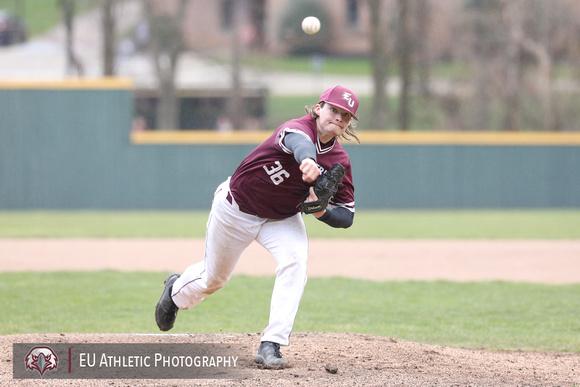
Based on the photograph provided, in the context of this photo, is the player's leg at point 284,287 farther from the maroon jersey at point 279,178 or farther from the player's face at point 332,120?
the player's face at point 332,120

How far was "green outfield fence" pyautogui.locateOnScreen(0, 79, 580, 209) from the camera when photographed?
58.7 ft

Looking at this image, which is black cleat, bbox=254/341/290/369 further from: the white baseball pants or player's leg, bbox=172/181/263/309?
player's leg, bbox=172/181/263/309

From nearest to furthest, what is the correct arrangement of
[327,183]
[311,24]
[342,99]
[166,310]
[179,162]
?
[327,183] → [342,99] → [166,310] → [311,24] → [179,162]

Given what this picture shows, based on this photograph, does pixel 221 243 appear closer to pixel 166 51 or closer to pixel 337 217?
pixel 337 217

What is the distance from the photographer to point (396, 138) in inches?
752

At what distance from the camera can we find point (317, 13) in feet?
112

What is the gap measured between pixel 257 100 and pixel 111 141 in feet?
35.5

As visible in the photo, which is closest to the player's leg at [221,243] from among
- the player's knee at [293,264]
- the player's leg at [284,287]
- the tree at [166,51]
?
the player's leg at [284,287]

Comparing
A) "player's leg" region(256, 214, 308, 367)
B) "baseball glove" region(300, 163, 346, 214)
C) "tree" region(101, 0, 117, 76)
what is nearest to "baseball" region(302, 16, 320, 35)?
"player's leg" region(256, 214, 308, 367)

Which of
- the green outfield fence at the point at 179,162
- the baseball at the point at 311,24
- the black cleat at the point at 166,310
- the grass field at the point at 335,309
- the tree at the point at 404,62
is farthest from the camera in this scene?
the tree at the point at 404,62

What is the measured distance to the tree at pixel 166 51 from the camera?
2694 centimetres

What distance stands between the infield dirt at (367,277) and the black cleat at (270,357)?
5cm
